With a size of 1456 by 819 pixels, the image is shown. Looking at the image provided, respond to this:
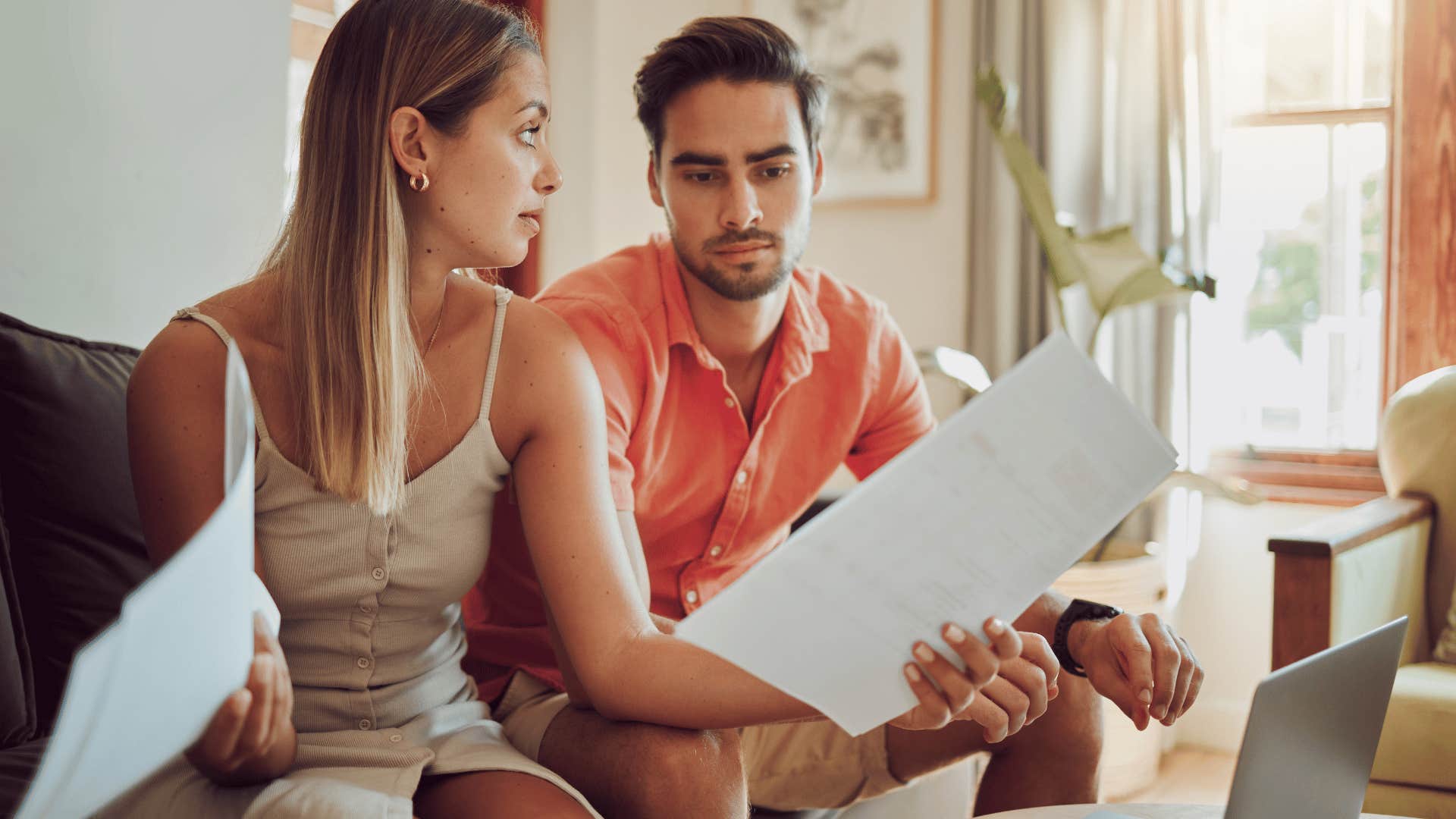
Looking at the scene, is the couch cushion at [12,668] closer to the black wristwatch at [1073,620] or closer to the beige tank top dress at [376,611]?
the beige tank top dress at [376,611]

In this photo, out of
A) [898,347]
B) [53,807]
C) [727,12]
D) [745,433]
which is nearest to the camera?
[53,807]

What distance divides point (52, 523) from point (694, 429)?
0.76 m

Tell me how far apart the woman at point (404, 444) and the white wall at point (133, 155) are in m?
0.71

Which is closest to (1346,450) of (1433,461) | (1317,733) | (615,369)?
(1433,461)

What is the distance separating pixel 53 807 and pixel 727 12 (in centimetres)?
341

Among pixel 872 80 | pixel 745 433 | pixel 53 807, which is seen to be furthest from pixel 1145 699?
pixel 872 80

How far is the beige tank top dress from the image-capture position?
3.68 ft

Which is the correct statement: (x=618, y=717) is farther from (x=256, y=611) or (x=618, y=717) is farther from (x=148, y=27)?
(x=148, y=27)

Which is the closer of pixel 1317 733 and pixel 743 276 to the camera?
pixel 1317 733

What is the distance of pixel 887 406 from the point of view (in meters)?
1.79

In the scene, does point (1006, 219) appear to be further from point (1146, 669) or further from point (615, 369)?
point (1146, 669)

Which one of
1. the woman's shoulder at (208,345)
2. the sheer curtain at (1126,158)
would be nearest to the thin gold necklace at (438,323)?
the woman's shoulder at (208,345)

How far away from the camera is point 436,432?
123cm

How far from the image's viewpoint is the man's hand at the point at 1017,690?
1016 mm
